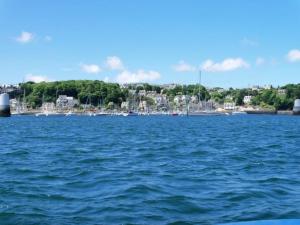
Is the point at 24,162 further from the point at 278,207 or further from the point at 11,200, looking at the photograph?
the point at 278,207

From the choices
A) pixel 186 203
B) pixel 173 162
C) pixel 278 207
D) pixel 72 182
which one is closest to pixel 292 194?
pixel 278 207

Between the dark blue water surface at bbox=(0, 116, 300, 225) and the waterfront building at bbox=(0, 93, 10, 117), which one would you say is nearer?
the dark blue water surface at bbox=(0, 116, 300, 225)

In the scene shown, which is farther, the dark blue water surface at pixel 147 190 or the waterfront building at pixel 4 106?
the waterfront building at pixel 4 106

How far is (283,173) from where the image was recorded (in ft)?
72.8

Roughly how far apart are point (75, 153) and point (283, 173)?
1406 centimetres

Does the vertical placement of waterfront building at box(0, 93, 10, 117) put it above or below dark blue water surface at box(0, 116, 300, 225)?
above

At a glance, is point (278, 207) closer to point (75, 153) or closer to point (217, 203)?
point (217, 203)

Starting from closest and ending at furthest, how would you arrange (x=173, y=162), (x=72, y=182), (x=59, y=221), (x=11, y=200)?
(x=59, y=221), (x=11, y=200), (x=72, y=182), (x=173, y=162)

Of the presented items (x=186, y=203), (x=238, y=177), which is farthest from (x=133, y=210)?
(x=238, y=177)

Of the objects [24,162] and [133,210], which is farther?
[24,162]

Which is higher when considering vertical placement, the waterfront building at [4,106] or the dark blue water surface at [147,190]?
the waterfront building at [4,106]

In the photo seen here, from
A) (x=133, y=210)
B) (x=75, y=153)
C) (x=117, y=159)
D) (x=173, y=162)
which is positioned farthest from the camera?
(x=75, y=153)

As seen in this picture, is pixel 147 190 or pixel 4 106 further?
pixel 4 106

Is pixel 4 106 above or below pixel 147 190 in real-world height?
above
